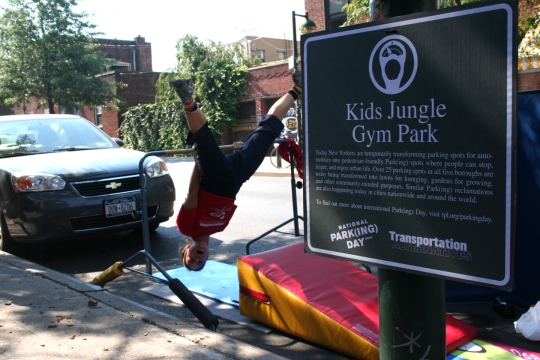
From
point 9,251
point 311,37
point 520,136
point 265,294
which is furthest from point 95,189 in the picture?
point 311,37

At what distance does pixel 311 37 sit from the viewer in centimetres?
199

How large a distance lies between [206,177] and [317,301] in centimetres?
120

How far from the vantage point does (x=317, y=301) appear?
3975 mm

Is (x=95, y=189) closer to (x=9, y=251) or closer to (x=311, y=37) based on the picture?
(x=9, y=251)

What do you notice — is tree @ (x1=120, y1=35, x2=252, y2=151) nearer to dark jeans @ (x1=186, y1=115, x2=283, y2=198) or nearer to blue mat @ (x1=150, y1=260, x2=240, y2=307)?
blue mat @ (x1=150, y1=260, x2=240, y2=307)

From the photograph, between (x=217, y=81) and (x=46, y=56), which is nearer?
(x=217, y=81)

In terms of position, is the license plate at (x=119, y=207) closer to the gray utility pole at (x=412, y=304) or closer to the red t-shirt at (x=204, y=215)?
the red t-shirt at (x=204, y=215)

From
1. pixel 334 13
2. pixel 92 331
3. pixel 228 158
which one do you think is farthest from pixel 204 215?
pixel 334 13

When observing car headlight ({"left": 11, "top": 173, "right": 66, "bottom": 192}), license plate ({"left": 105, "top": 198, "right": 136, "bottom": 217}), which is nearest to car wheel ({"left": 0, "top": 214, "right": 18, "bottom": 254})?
car headlight ({"left": 11, "top": 173, "right": 66, "bottom": 192})

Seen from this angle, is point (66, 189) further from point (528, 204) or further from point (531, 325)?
point (531, 325)

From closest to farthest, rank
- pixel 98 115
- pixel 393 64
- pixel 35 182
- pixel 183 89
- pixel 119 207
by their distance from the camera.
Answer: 1. pixel 393 64
2. pixel 183 89
3. pixel 35 182
4. pixel 119 207
5. pixel 98 115

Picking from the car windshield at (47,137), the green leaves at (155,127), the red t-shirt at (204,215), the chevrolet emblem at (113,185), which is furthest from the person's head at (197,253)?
the green leaves at (155,127)

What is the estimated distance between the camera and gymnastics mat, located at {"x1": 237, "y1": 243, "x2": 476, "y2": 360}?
371cm

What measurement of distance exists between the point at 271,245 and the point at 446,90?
577cm
